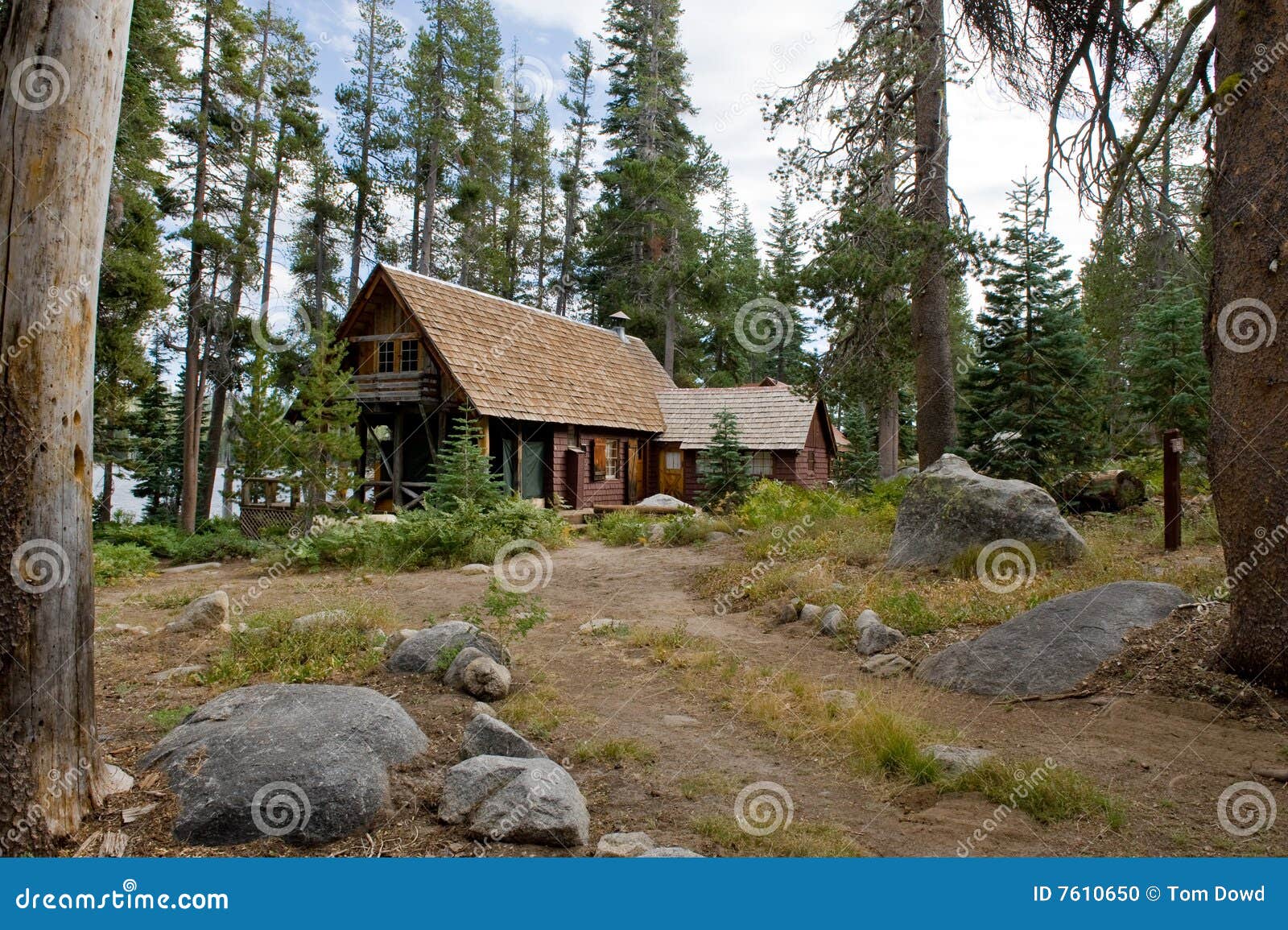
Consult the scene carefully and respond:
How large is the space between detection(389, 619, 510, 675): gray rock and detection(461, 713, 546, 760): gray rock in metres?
1.33

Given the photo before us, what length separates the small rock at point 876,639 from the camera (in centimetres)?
696

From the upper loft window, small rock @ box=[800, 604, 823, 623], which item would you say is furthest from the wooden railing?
small rock @ box=[800, 604, 823, 623]

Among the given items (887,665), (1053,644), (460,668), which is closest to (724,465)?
(887,665)

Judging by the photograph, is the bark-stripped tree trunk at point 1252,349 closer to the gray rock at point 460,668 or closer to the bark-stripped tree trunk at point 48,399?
the gray rock at point 460,668

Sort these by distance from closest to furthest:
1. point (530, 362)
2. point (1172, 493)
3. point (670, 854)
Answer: point (670, 854) → point (1172, 493) → point (530, 362)

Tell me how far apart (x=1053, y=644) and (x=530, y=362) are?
15.6m

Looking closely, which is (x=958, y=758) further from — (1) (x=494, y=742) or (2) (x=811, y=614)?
(2) (x=811, y=614)

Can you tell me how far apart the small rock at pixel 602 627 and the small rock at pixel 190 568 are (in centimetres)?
892

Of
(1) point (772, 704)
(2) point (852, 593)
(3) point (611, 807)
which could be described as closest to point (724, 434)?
(2) point (852, 593)

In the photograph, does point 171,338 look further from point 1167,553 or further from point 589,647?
point 1167,553

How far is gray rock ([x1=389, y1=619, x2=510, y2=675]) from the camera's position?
18.5 feet

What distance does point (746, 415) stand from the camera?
23.4m

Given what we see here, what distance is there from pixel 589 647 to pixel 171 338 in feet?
65.8

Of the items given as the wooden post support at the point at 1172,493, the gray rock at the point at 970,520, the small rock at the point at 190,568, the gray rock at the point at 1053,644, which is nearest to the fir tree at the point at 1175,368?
the wooden post support at the point at 1172,493
